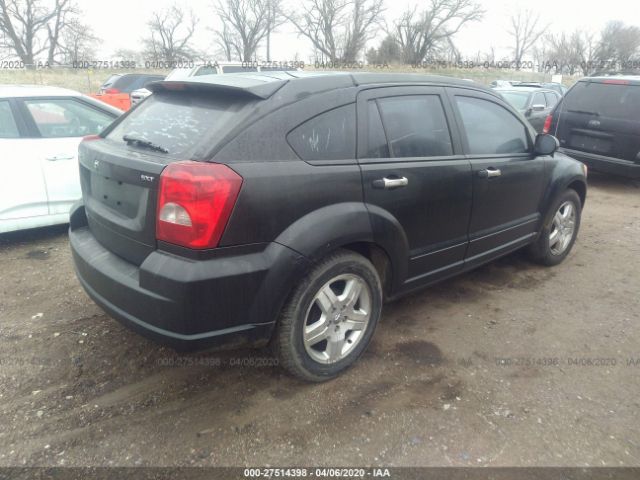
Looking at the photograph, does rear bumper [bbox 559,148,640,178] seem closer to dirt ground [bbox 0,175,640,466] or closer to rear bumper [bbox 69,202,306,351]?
dirt ground [bbox 0,175,640,466]

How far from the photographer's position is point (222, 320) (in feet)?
7.59

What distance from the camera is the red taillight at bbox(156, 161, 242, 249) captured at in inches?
85.4

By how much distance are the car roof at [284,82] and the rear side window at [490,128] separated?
1.97ft

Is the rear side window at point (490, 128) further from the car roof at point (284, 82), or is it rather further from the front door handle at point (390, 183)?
the front door handle at point (390, 183)

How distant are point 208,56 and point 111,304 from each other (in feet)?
186

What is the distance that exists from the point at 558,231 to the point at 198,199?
12.1 ft

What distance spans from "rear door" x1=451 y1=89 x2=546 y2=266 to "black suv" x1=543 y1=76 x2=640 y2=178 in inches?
166

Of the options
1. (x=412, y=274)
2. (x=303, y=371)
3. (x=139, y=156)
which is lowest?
(x=303, y=371)

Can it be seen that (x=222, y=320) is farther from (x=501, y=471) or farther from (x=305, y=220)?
(x=501, y=471)

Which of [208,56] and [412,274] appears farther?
[208,56]

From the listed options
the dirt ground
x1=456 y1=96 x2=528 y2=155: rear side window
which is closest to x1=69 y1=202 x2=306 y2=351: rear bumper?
the dirt ground

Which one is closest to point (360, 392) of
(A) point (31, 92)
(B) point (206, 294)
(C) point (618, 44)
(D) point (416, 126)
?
(B) point (206, 294)

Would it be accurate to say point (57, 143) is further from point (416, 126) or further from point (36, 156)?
point (416, 126)

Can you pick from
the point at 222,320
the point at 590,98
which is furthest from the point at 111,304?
the point at 590,98
